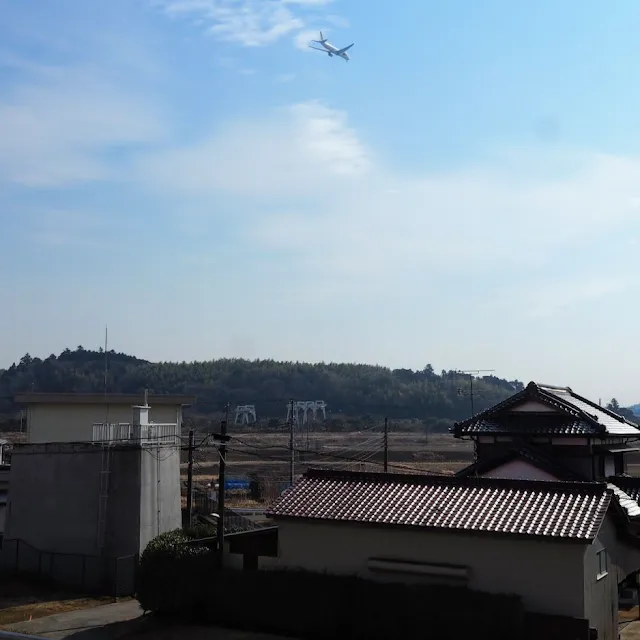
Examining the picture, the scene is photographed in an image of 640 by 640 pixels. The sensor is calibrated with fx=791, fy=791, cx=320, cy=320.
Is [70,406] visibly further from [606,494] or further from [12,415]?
[12,415]

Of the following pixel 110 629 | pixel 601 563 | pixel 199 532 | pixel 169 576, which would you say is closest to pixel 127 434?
pixel 199 532

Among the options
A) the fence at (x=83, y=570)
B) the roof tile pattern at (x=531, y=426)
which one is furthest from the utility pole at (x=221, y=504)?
the roof tile pattern at (x=531, y=426)

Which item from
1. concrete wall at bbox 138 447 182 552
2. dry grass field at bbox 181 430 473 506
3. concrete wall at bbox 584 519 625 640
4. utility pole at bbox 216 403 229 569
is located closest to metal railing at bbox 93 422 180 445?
concrete wall at bbox 138 447 182 552

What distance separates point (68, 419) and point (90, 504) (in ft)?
32.5

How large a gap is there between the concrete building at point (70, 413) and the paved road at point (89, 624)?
13171mm

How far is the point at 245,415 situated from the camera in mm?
162625

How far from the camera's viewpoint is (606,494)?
1856 centimetres

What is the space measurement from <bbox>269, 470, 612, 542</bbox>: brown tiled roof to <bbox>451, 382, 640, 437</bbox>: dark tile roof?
587cm

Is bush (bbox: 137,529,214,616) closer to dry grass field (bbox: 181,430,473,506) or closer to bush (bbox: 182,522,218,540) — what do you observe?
bush (bbox: 182,522,218,540)

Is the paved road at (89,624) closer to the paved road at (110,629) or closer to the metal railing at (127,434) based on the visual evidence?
the paved road at (110,629)

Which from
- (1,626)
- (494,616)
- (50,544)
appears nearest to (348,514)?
(494,616)

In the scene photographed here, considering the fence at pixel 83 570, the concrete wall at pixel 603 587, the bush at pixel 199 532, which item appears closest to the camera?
the concrete wall at pixel 603 587

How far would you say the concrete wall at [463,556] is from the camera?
1728 centimetres

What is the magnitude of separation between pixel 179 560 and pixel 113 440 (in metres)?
7.08
